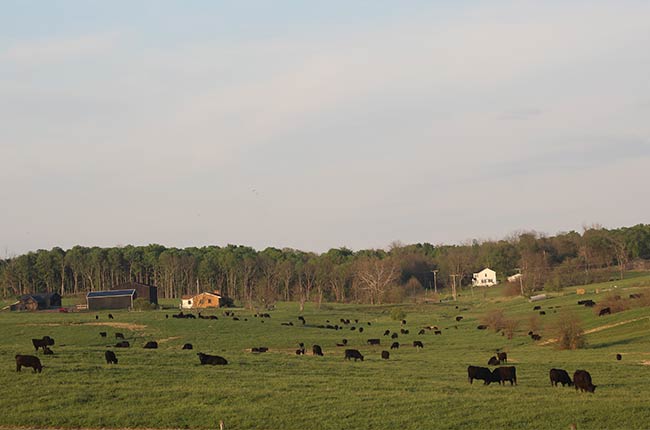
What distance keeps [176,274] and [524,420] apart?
555ft

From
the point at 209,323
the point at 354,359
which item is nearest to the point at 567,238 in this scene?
the point at 209,323

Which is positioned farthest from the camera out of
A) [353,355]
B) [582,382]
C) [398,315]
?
[398,315]

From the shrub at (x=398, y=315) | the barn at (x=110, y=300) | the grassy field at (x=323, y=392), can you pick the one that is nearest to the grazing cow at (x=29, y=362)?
the grassy field at (x=323, y=392)

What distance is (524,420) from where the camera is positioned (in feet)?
86.7

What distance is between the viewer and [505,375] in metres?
35.3

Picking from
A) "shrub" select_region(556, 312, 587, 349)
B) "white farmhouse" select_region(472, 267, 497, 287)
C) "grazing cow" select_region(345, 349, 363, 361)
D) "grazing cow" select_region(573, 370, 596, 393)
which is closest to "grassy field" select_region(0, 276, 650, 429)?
"grazing cow" select_region(573, 370, 596, 393)

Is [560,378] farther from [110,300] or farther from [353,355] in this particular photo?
[110,300]

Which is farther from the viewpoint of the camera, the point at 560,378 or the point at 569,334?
the point at 569,334

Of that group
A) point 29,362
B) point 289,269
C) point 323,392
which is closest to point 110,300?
point 289,269

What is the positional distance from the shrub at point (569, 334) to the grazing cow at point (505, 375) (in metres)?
22.6

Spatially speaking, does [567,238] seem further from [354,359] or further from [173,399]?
[173,399]

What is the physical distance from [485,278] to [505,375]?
517ft

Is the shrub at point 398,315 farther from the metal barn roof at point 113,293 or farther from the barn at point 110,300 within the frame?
the metal barn roof at point 113,293

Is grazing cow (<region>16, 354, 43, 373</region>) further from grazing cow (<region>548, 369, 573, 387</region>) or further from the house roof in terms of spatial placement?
the house roof
